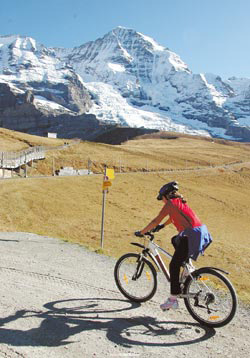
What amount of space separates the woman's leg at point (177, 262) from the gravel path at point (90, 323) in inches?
23.2

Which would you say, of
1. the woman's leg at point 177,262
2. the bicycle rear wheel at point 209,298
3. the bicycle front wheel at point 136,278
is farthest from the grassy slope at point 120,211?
the woman's leg at point 177,262

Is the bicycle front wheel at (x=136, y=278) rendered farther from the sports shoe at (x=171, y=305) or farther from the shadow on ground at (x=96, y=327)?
the sports shoe at (x=171, y=305)

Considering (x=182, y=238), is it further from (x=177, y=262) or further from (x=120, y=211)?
(x=120, y=211)

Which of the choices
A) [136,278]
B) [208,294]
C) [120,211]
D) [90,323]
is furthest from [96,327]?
[120,211]

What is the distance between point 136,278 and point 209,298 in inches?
76.0

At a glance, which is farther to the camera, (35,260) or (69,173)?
(69,173)

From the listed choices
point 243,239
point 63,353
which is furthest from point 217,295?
point 243,239

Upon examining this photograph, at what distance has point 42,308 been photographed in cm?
762

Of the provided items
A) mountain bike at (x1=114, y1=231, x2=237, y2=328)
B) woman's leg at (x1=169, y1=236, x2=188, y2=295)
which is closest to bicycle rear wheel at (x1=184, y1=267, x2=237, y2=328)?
mountain bike at (x1=114, y1=231, x2=237, y2=328)

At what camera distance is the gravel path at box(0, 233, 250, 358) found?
6.14m

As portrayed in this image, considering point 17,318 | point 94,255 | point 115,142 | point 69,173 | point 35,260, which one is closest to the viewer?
point 17,318

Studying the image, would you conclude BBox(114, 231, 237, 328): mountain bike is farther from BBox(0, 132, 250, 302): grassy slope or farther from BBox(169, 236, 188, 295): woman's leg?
BBox(0, 132, 250, 302): grassy slope

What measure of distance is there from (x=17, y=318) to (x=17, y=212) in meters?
20.8

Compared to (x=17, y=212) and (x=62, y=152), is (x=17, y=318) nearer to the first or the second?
(x=17, y=212)
